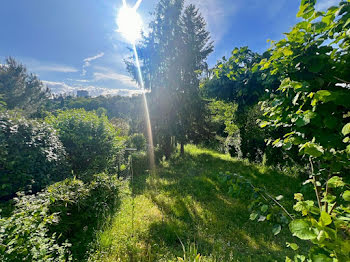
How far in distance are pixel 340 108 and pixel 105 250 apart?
3.78 m

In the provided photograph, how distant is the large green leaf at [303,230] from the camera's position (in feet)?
2.26

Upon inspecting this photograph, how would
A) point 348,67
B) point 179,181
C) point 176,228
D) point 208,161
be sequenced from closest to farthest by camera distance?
point 348,67 < point 176,228 < point 179,181 < point 208,161

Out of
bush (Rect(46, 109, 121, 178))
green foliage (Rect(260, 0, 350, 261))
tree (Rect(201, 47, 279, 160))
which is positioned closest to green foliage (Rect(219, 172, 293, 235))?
green foliage (Rect(260, 0, 350, 261))

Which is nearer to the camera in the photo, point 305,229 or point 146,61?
point 305,229

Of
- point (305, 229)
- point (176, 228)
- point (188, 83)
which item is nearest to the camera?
point (305, 229)

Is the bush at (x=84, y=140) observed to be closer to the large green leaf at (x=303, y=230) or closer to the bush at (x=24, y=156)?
the bush at (x=24, y=156)

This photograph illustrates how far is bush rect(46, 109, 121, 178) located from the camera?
18.7 ft

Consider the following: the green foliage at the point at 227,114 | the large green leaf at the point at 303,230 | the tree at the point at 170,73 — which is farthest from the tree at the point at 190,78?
the large green leaf at the point at 303,230

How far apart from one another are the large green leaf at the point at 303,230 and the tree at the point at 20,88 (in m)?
34.8

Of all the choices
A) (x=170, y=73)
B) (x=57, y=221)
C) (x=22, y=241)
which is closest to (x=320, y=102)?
(x=22, y=241)

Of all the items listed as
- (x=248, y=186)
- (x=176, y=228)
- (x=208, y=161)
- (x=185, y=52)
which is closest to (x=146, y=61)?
(x=185, y=52)

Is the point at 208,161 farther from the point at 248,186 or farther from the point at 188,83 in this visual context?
the point at 248,186

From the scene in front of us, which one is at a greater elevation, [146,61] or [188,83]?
[146,61]

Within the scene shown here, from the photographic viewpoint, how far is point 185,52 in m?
10.4
